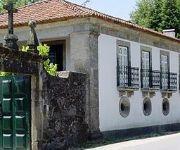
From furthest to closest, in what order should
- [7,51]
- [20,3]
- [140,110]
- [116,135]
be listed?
[20,3] < [140,110] < [116,135] < [7,51]

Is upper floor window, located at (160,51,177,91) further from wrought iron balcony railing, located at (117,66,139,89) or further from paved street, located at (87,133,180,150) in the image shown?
paved street, located at (87,133,180,150)

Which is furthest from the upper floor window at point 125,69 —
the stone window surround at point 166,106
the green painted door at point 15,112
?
the green painted door at point 15,112

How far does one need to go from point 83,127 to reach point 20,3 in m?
26.9

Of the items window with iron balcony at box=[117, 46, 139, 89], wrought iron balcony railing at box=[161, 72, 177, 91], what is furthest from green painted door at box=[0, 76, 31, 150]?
wrought iron balcony railing at box=[161, 72, 177, 91]

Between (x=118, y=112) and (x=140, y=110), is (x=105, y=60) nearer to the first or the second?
(x=118, y=112)

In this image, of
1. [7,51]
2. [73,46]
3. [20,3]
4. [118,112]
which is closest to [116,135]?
[118,112]

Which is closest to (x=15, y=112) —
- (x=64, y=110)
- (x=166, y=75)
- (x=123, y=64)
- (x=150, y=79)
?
(x=64, y=110)

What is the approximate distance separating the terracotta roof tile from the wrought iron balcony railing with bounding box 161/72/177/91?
2.49m

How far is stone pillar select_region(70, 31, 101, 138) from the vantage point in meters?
16.6

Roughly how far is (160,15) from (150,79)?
57.9 ft

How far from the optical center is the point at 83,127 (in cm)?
1596

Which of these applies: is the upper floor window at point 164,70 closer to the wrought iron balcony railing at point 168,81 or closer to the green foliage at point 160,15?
the wrought iron balcony railing at point 168,81

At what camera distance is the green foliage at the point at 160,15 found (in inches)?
1481

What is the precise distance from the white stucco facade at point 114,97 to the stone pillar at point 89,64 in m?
0.42
